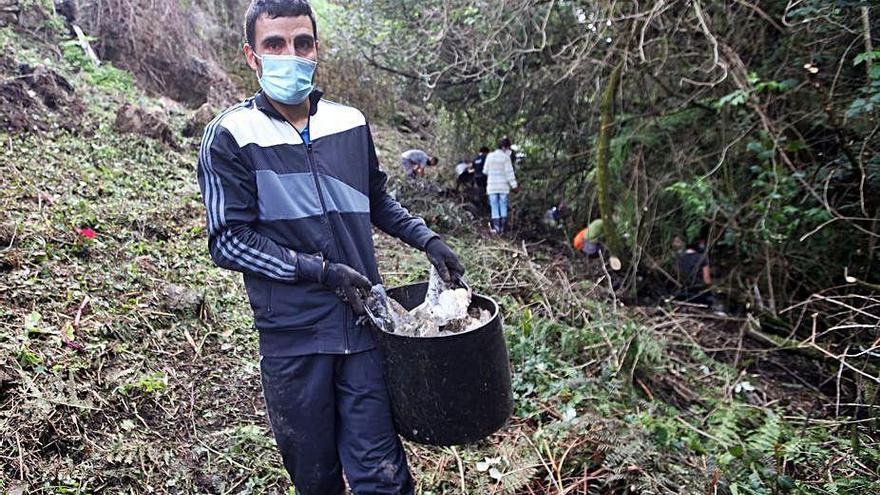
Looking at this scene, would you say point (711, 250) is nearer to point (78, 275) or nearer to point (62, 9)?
point (78, 275)

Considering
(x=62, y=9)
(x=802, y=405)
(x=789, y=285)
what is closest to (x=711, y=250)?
(x=789, y=285)

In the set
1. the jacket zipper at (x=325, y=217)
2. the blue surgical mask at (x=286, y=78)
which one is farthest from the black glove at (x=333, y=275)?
the blue surgical mask at (x=286, y=78)

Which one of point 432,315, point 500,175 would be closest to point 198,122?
point 500,175

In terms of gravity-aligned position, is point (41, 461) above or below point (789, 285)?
above

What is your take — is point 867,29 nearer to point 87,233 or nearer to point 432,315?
point 432,315

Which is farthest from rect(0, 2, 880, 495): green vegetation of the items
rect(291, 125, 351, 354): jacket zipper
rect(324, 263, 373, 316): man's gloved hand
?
rect(324, 263, 373, 316): man's gloved hand

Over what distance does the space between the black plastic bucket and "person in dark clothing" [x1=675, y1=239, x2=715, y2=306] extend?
5733mm

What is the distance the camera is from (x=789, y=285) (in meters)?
6.36

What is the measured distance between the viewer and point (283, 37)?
2.10m

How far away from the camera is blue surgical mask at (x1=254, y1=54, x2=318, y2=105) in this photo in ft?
6.80

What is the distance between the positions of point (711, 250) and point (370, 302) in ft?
21.0

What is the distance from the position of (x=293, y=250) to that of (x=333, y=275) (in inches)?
7.8

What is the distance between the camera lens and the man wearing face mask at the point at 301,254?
191 cm

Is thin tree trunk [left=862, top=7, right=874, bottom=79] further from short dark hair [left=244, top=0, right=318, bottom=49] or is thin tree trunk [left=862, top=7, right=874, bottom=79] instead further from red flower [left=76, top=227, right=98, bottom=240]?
red flower [left=76, top=227, right=98, bottom=240]
